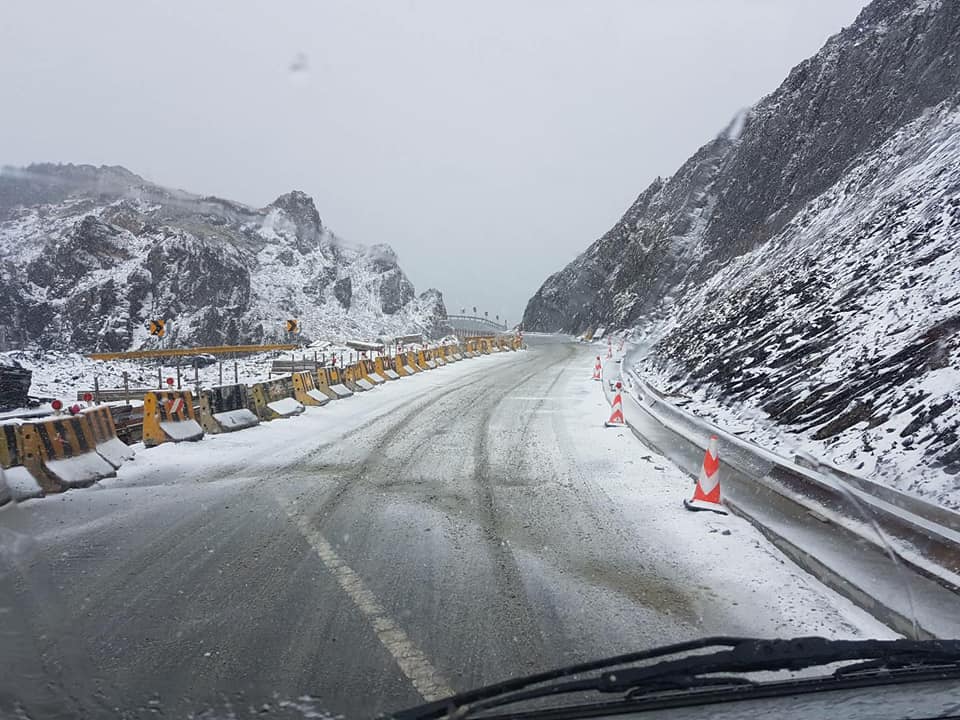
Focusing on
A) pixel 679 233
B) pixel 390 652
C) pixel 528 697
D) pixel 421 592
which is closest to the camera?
pixel 528 697

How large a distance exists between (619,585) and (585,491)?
9.29ft

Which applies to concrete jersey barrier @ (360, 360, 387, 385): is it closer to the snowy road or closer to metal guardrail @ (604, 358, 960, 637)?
the snowy road

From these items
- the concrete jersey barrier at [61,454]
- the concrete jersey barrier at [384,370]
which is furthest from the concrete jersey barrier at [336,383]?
the concrete jersey barrier at [61,454]

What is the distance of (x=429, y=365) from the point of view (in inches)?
1152

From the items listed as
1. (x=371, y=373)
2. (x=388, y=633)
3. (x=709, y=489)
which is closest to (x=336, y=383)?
(x=371, y=373)

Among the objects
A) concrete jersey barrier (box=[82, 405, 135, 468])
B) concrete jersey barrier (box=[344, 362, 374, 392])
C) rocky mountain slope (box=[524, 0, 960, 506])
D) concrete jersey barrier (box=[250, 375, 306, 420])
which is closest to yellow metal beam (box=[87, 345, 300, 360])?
concrete jersey barrier (box=[344, 362, 374, 392])

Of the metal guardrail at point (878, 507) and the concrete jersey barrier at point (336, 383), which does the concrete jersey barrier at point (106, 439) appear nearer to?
the metal guardrail at point (878, 507)

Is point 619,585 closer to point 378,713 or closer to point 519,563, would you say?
point 519,563

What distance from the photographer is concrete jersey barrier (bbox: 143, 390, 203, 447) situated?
9859mm

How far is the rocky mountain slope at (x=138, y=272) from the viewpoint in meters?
56.3

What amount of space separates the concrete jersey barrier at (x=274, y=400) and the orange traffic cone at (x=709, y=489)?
887 cm

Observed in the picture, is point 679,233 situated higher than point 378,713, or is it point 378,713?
point 679,233

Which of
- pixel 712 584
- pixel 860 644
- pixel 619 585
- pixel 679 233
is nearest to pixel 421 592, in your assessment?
A: pixel 619 585

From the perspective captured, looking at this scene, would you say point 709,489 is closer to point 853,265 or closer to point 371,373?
point 853,265
